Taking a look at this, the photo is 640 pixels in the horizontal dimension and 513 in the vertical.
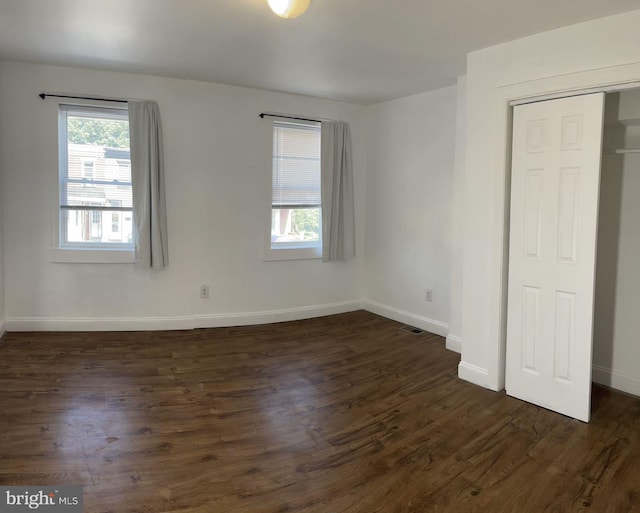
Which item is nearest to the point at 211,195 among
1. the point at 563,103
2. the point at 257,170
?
the point at 257,170

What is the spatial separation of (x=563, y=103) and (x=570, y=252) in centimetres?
94

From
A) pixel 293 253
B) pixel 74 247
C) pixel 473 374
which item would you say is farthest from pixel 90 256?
pixel 473 374

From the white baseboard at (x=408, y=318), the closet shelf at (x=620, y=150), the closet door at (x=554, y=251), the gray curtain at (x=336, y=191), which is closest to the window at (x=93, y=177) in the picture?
the gray curtain at (x=336, y=191)

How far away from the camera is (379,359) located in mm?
3926

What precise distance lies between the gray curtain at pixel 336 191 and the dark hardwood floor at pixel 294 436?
1.60 meters

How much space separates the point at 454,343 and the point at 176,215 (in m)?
2.95

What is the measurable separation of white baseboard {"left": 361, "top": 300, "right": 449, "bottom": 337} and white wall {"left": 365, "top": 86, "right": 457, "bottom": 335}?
1 centimetres

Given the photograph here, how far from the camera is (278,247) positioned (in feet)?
16.7

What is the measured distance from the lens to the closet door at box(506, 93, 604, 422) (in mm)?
2783

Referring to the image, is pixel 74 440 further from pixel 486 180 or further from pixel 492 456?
pixel 486 180

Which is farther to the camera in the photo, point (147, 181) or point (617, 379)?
point (147, 181)

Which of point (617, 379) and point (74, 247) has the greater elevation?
point (74, 247)

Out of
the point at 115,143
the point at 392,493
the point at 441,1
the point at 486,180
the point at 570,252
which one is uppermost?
the point at 441,1

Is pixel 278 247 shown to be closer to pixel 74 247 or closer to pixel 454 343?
pixel 74 247
